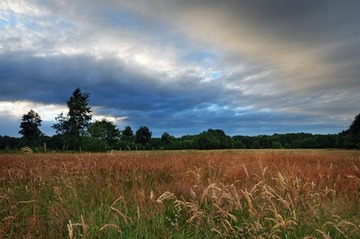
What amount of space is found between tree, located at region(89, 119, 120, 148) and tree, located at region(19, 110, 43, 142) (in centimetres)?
1114

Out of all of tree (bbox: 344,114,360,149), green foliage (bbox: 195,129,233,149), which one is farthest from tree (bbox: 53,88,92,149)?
tree (bbox: 344,114,360,149)

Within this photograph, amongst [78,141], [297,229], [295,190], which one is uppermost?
[78,141]

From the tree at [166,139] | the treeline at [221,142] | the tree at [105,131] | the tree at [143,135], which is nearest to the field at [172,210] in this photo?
the treeline at [221,142]

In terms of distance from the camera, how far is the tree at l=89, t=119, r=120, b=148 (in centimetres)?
6988

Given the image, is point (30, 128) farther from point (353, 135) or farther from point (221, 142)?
point (353, 135)

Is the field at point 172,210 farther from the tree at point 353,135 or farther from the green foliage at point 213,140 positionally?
the green foliage at point 213,140

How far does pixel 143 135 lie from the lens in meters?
82.2

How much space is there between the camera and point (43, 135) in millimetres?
66625

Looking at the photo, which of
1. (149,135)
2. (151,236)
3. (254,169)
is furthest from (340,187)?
(149,135)

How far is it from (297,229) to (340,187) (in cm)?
514

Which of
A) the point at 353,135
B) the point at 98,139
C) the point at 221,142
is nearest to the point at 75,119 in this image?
the point at 98,139

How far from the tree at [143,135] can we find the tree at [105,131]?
5546mm

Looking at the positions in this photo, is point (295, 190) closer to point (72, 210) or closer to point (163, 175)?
point (72, 210)

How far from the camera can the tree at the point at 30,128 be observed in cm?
6588
